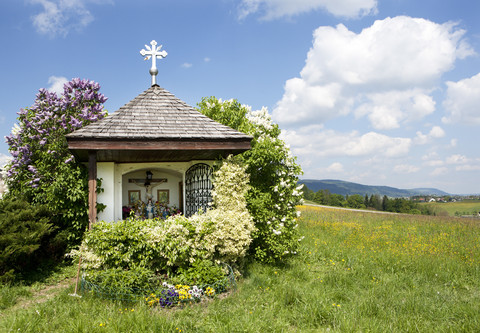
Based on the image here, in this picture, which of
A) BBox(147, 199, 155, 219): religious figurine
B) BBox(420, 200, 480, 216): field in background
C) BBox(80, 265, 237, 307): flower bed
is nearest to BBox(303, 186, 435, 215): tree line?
BBox(420, 200, 480, 216): field in background

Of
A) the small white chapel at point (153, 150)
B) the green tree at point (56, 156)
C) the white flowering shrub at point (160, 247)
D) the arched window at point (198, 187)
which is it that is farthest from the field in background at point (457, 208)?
the green tree at point (56, 156)

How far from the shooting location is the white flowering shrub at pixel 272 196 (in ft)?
27.9

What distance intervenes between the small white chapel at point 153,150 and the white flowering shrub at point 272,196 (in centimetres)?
128

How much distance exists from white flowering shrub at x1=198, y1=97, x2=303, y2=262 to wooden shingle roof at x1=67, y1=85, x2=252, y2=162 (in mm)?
1379

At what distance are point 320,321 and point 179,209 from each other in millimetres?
6747

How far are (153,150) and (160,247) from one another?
2344mm

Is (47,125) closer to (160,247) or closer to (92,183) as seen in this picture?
(92,183)

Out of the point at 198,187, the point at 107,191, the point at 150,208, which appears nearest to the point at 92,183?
the point at 107,191

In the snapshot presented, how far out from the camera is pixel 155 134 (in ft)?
23.3

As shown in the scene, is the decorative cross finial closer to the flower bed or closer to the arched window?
the arched window

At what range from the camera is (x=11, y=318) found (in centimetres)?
462

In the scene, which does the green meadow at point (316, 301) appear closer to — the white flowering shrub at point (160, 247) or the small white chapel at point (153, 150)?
the white flowering shrub at point (160, 247)

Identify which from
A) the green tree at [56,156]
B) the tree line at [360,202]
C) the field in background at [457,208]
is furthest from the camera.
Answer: the tree line at [360,202]

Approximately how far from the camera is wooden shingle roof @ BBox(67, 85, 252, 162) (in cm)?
676
